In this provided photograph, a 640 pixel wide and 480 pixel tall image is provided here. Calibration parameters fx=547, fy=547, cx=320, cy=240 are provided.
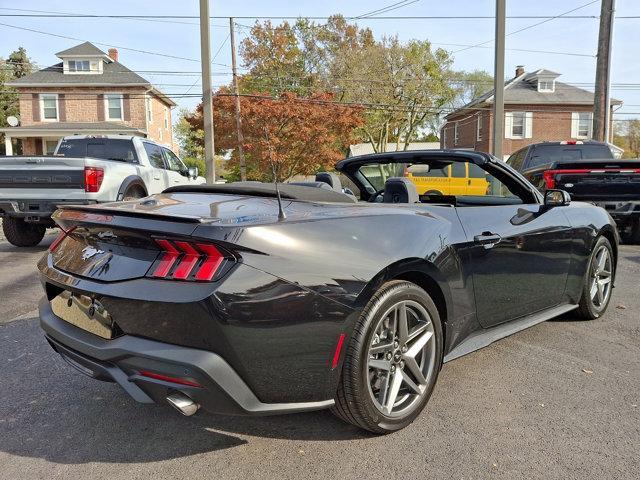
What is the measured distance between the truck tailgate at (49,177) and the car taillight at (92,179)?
2.3 inches

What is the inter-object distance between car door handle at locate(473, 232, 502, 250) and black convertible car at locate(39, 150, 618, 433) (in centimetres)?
1

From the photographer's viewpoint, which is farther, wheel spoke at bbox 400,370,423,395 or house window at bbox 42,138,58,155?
house window at bbox 42,138,58,155

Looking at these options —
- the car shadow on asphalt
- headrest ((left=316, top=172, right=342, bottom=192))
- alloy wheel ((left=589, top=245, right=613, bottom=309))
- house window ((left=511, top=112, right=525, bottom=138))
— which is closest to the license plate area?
the car shadow on asphalt

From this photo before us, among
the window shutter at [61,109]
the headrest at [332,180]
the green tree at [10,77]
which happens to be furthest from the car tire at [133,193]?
the green tree at [10,77]

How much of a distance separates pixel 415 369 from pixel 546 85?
39368 millimetres

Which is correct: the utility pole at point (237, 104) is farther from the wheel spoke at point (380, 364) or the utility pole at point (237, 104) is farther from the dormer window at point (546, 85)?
the dormer window at point (546, 85)

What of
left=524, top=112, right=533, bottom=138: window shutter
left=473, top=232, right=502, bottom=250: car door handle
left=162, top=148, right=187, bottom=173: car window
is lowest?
left=473, top=232, right=502, bottom=250: car door handle

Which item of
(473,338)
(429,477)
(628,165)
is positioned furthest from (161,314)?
(628,165)

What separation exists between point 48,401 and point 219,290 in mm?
1722

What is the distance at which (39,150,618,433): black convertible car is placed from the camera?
2.20m

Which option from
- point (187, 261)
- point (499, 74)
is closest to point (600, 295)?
point (187, 261)

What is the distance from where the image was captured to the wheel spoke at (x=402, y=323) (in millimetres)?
2746

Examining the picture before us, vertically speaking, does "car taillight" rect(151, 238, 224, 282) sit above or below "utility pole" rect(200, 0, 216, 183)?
below

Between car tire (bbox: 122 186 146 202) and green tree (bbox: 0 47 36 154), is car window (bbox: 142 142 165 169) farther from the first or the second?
green tree (bbox: 0 47 36 154)
